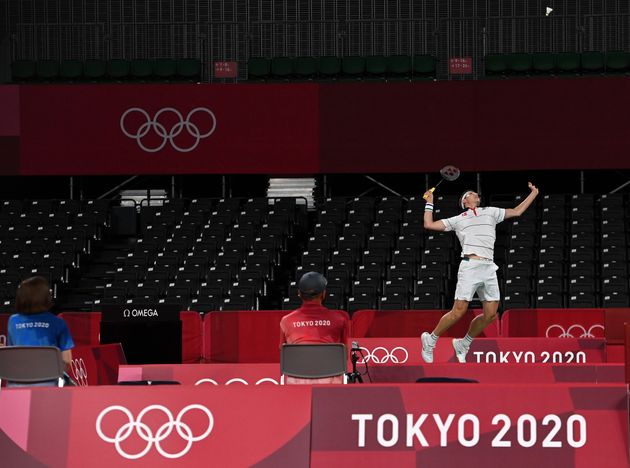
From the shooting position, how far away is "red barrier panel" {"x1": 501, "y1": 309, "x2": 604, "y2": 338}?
18781mm

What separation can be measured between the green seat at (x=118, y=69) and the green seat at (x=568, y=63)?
32.4 feet

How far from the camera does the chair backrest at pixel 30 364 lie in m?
8.48

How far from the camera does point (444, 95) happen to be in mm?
27031

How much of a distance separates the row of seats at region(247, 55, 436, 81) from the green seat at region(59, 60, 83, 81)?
3.97 m

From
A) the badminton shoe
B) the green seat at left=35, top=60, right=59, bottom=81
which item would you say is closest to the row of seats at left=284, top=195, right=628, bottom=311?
the green seat at left=35, top=60, right=59, bottom=81

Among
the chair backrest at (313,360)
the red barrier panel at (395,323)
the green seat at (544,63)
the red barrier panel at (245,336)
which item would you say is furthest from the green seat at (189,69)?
the chair backrest at (313,360)

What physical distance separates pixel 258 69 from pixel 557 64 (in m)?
6.78

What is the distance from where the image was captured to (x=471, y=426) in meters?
7.05

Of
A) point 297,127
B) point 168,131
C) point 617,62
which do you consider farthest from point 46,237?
point 617,62

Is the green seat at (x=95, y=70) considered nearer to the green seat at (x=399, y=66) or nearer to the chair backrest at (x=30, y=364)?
the green seat at (x=399, y=66)

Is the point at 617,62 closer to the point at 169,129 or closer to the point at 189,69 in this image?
the point at 189,69

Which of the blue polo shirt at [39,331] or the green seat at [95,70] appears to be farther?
the green seat at [95,70]

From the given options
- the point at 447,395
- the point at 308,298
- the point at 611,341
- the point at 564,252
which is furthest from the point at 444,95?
the point at 447,395

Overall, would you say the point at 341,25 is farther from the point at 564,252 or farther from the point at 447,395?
the point at 447,395
